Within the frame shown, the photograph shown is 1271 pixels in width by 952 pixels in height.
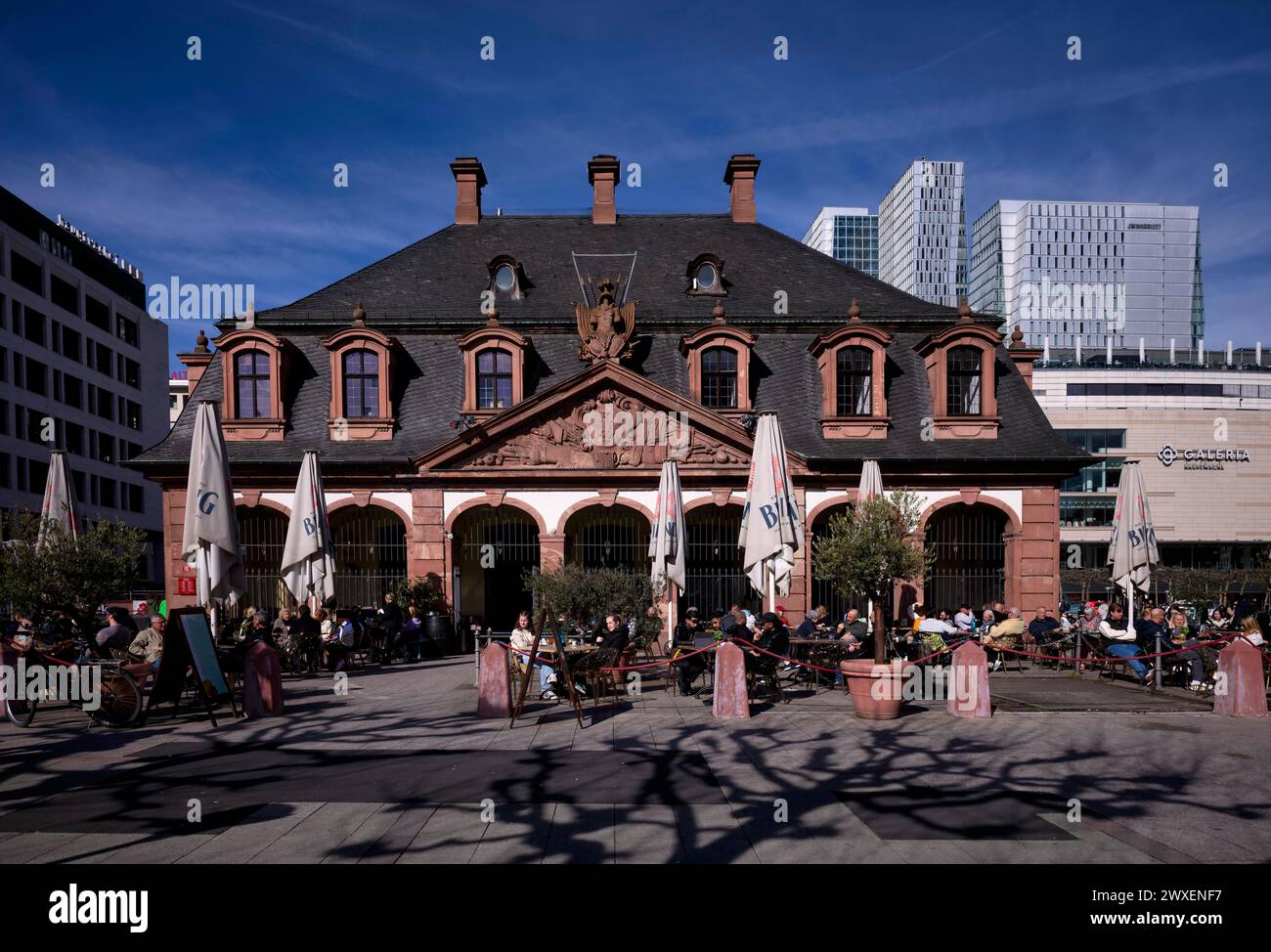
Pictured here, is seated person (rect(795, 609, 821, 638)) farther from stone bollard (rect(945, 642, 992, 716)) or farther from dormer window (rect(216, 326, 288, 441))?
dormer window (rect(216, 326, 288, 441))

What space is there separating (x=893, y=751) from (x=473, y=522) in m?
16.1

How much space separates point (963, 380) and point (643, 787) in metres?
18.8

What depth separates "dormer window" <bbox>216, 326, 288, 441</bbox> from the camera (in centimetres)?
2242

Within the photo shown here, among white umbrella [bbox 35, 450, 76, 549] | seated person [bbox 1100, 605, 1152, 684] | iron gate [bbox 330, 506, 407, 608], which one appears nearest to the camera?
seated person [bbox 1100, 605, 1152, 684]

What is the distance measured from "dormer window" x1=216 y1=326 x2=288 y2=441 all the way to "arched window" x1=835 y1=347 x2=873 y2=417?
50.9 feet

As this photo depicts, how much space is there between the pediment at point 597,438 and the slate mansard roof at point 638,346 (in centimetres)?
76

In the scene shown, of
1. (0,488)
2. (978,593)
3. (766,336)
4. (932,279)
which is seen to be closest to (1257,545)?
(978,593)

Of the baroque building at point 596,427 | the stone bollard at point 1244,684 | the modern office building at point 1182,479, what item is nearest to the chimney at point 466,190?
the baroque building at point 596,427

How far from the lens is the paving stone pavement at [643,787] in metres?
6.19

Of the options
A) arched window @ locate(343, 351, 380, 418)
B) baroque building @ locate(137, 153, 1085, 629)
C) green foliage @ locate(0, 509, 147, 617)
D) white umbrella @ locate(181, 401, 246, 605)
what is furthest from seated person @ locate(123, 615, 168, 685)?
arched window @ locate(343, 351, 380, 418)

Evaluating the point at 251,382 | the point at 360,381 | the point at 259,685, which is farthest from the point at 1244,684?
the point at 251,382

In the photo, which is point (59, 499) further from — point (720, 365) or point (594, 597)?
point (720, 365)
